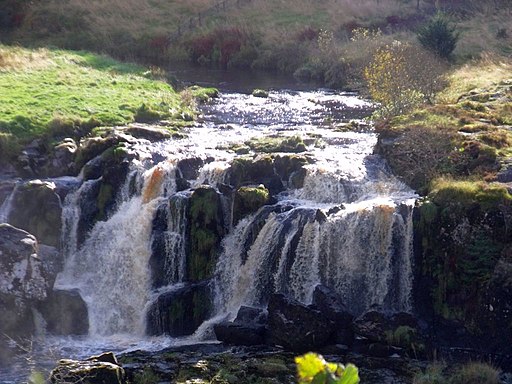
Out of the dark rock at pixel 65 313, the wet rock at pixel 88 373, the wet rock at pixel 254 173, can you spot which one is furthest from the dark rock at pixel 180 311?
the wet rock at pixel 88 373

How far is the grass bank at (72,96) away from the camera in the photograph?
99.8 feet

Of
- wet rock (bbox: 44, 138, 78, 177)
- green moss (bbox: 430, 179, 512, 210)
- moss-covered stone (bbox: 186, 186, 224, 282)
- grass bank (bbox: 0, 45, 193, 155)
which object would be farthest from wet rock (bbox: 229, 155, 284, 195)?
grass bank (bbox: 0, 45, 193, 155)

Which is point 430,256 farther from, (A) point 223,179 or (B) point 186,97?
(B) point 186,97

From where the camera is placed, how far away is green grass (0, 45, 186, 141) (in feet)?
101

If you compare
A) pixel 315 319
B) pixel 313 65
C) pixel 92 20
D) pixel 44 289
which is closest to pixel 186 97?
pixel 313 65

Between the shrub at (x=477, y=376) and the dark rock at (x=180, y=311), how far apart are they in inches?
281

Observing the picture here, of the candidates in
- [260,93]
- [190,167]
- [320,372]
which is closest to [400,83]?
[260,93]

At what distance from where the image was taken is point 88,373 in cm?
1777

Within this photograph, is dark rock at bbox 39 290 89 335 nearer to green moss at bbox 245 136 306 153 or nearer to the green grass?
the green grass

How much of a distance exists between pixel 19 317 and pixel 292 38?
33.8 m

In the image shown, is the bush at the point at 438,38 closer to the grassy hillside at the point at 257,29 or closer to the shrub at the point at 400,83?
the grassy hillside at the point at 257,29

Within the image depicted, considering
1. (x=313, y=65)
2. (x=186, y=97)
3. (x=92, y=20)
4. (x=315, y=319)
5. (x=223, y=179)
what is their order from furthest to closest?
(x=92, y=20) < (x=313, y=65) < (x=186, y=97) < (x=223, y=179) < (x=315, y=319)

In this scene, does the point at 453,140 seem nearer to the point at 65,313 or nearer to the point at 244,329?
the point at 244,329

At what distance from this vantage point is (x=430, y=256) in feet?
72.8
